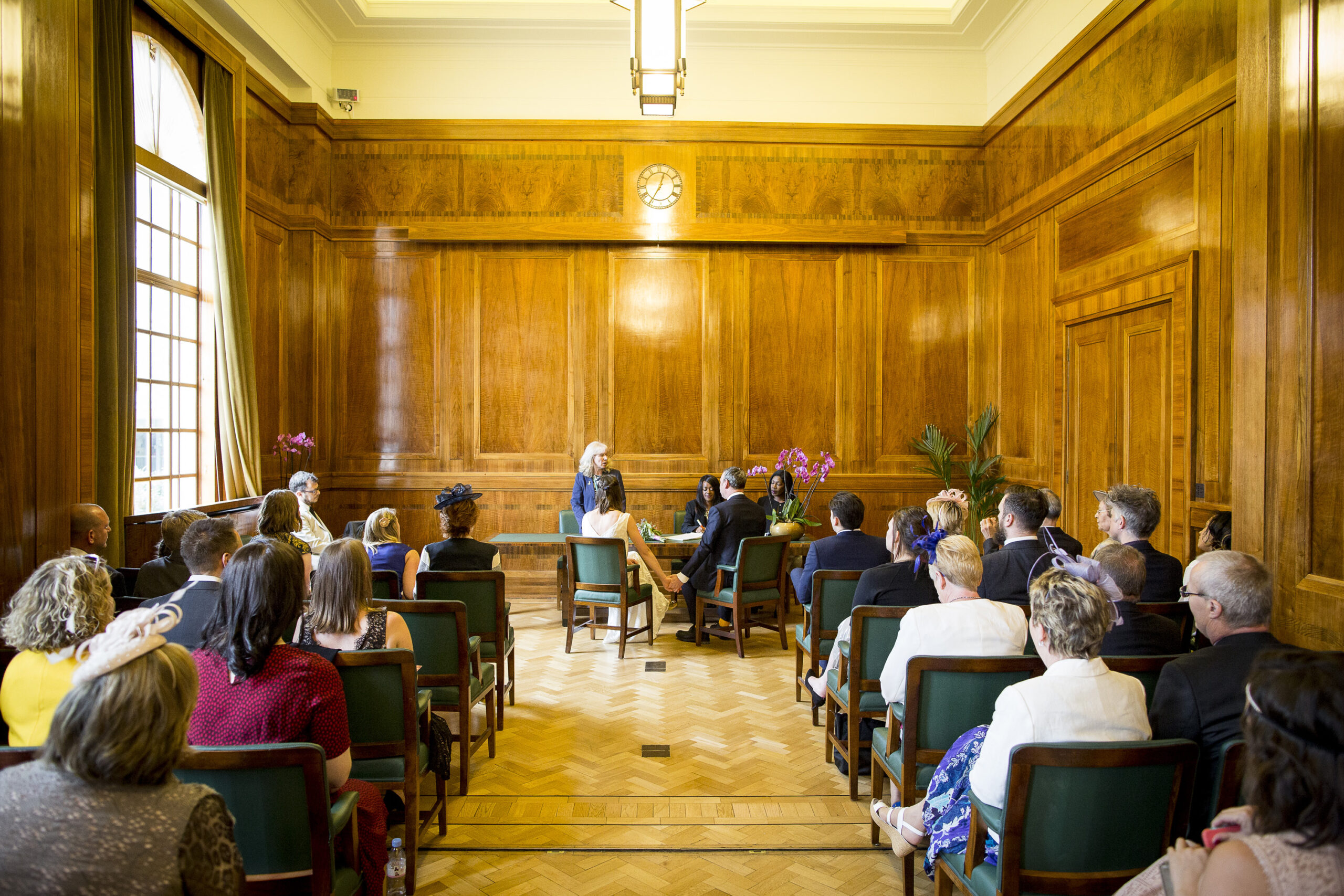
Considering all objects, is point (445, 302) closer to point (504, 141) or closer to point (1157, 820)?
point (504, 141)

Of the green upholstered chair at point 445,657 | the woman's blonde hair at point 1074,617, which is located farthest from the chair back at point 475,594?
the woman's blonde hair at point 1074,617

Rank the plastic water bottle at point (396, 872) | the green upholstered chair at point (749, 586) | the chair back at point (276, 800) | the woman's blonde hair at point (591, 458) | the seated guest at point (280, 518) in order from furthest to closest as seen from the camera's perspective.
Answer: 1. the woman's blonde hair at point (591, 458)
2. the green upholstered chair at point (749, 586)
3. the seated guest at point (280, 518)
4. the plastic water bottle at point (396, 872)
5. the chair back at point (276, 800)

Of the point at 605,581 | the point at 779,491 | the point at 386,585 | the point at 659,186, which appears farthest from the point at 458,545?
the point at 659,186

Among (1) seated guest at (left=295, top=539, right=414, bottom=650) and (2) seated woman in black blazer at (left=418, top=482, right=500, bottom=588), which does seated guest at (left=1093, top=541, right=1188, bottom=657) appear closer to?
(1) seated guest at (left=295, top=539, right=414, bottom=650)

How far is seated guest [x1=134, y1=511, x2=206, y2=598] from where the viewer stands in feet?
11.8

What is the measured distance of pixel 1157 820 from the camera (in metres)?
1.86

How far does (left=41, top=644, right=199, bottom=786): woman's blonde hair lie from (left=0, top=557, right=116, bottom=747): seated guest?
3.31ft

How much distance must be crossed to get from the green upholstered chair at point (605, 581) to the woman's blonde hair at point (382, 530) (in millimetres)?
1600

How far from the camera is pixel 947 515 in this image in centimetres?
373

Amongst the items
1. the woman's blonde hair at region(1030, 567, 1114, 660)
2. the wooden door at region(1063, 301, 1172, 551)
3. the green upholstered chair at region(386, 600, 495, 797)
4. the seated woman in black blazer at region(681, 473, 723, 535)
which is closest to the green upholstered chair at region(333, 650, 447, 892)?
the green upholstered chair at region(386, 600, 495, 797)

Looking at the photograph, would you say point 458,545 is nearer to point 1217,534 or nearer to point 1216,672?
point 1216,672

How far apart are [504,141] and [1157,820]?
25.9ft

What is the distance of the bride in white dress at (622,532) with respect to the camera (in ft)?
19.2

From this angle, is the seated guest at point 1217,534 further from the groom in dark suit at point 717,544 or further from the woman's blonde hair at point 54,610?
the woman's blonde hair at point 54,610
